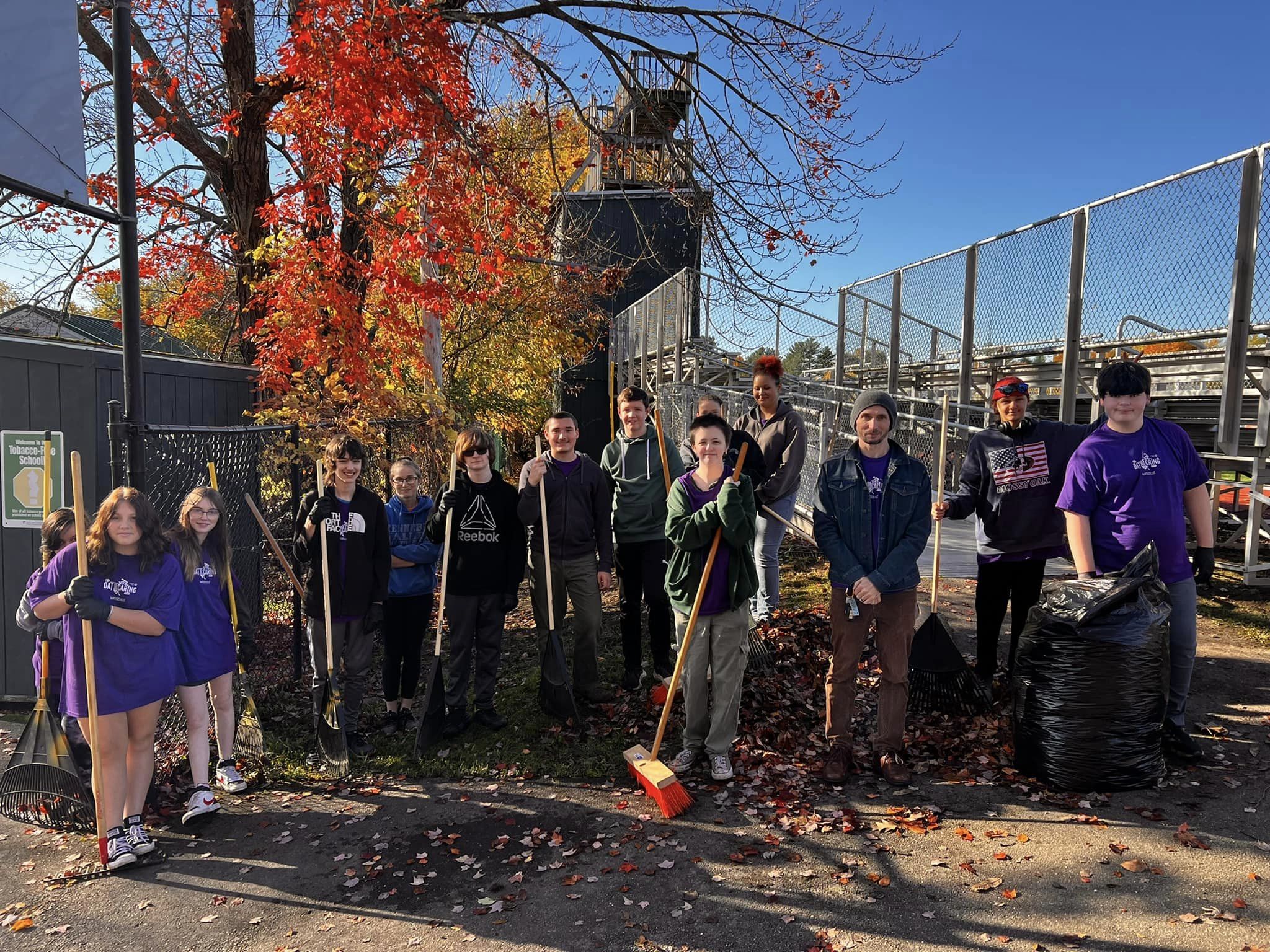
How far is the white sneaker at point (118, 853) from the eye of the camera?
11.4 feet

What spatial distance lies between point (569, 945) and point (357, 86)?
23.8 feet

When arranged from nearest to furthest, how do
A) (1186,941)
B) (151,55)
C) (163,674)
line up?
(1186,941) < (163,674) < (151,55)

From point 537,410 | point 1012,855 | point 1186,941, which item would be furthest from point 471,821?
point 537,410

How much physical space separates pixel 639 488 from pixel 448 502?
1277 mm

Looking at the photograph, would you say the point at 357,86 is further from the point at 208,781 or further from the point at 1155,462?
the point at 1155,462

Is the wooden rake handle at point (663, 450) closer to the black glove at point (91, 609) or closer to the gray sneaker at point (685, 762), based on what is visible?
the gray sneaker at point (685, 762)

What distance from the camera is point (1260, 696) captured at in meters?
4.68

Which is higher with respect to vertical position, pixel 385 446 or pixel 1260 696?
pixel 385 446

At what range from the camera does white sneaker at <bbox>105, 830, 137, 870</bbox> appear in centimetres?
349

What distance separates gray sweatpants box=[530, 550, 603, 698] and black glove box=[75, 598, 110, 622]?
2392mm

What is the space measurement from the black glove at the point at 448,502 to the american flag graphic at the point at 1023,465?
3261 millimetres

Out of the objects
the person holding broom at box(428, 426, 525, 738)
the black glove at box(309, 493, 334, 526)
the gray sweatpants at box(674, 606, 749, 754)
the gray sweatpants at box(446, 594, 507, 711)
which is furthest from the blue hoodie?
the gray sweatpants at box(674, 606, 749, 754)

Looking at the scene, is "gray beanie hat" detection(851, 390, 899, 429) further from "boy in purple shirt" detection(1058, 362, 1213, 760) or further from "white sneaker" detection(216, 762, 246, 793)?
"white sneaker" detection(216, 762, 246, 793)

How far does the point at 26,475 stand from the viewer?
532 cm
